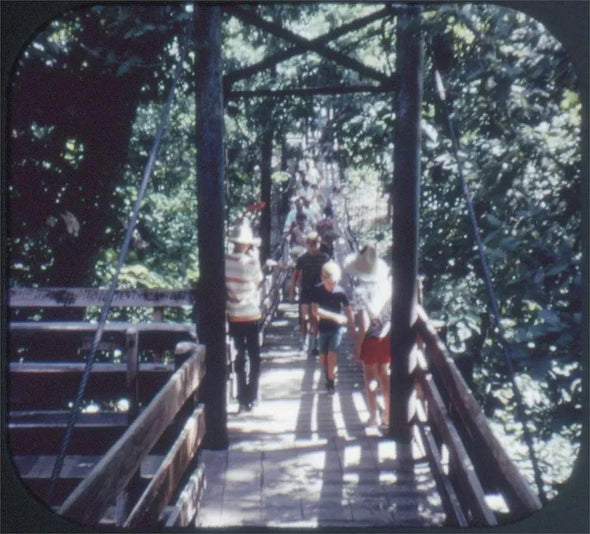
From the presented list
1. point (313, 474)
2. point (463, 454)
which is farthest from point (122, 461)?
point (313, 474)

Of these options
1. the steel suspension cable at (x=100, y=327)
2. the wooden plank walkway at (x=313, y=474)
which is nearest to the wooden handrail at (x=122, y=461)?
the steel suspension cable at (x=100, y=327)

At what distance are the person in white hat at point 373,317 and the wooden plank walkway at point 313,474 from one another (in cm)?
33

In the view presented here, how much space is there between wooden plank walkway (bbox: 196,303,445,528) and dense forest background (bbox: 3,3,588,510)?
2.23ft

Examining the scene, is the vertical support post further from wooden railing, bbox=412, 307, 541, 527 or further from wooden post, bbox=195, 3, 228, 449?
wooden railing, bbox=412, 307, 541, 527

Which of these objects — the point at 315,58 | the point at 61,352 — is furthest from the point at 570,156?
the point at 315,58

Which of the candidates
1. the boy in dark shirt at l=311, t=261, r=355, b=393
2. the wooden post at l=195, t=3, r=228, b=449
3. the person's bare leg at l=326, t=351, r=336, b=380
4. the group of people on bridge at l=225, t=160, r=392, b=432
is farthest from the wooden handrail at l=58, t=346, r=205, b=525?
the person's bare leg at l=326, t=351, r=336, b=380

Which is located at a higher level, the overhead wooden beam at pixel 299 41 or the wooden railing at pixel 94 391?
the overhead wooden beam at pixel 299 41

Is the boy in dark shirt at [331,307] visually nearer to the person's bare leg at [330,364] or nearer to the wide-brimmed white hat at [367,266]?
the person's bare leg at [330,364]

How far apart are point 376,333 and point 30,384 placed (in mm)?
2228

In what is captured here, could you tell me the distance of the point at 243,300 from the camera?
16.5 feet

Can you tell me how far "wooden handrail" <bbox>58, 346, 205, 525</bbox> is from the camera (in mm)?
1873

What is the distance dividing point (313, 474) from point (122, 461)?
185 cm

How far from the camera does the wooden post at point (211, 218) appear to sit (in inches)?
161

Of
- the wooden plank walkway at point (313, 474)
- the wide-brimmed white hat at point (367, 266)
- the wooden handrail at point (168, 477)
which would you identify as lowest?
the wooden plank walkway at point (313, 474)
